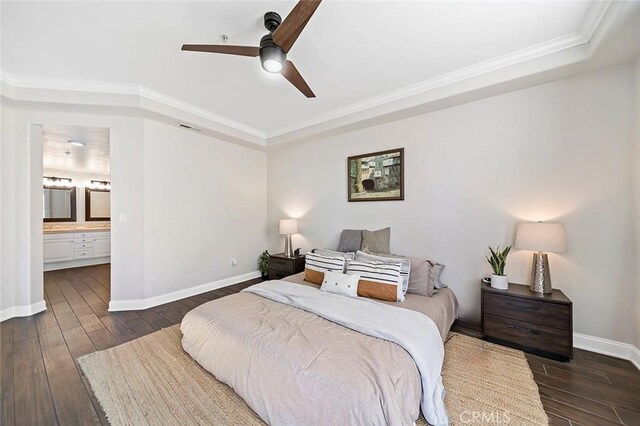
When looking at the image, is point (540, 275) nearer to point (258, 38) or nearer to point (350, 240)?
point (350, 240)

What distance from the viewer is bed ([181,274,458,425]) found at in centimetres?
128

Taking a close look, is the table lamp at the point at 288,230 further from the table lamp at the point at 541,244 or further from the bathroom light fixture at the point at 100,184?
the bathroom light fixture at the point at 100,184

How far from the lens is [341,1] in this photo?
1.80 m

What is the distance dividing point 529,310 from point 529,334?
21cm

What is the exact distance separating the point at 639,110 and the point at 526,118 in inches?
29.3

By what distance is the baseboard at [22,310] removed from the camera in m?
3.04

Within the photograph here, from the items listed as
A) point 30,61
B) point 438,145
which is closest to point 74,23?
point 30,61

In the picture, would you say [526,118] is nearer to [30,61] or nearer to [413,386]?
[413,386]

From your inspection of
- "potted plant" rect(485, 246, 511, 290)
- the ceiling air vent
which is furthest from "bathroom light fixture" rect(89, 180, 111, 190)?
"potted plant" rect(485, 246, 511, 290)


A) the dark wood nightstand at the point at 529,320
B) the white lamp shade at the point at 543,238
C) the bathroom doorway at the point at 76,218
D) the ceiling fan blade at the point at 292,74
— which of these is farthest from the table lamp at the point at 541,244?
the bathroom doorway at the point at 76,218

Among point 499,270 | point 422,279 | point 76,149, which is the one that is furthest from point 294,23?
point 76,149

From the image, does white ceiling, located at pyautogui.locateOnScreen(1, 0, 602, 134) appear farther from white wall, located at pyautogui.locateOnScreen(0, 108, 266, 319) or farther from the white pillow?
the white pillow

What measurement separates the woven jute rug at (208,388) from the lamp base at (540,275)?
0.64m

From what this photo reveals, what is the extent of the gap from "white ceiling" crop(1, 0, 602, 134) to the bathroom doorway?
1276 mm
